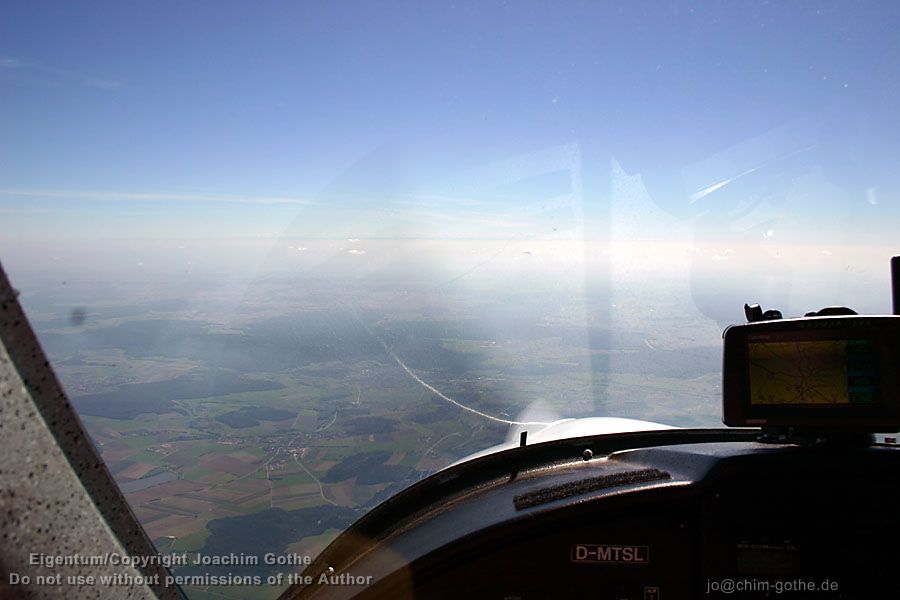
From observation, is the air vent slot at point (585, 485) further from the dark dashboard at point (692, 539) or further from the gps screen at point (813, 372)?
the gps screen at point (813, 372)

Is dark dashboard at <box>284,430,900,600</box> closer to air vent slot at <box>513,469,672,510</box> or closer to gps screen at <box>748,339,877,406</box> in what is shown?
air vent slot at <box>513,469,672,510</box>

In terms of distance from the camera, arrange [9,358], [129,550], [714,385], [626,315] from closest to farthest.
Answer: [9,358]
[129,550]
[714,385]
[626,315]

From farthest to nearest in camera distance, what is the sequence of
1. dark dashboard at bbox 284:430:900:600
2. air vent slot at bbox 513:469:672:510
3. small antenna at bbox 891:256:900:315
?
small antenna at bbox 891:256:900:315 → air vent slot at bbox 513:469:672:510 → dark dashboard at bbox 284:430:900:600

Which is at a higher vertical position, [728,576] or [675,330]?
[675,330]

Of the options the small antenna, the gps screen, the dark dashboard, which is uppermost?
the small antenna

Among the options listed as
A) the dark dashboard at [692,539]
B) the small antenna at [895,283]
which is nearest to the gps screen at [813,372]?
the dark dashboard at [692,539]

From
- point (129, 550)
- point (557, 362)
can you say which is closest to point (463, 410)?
point (557, 362)

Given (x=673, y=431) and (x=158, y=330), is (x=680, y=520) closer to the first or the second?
(x=673, y=431)

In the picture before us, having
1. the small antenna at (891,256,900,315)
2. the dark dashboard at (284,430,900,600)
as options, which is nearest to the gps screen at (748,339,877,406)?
the dark dashboard at (284,430,900,600)
